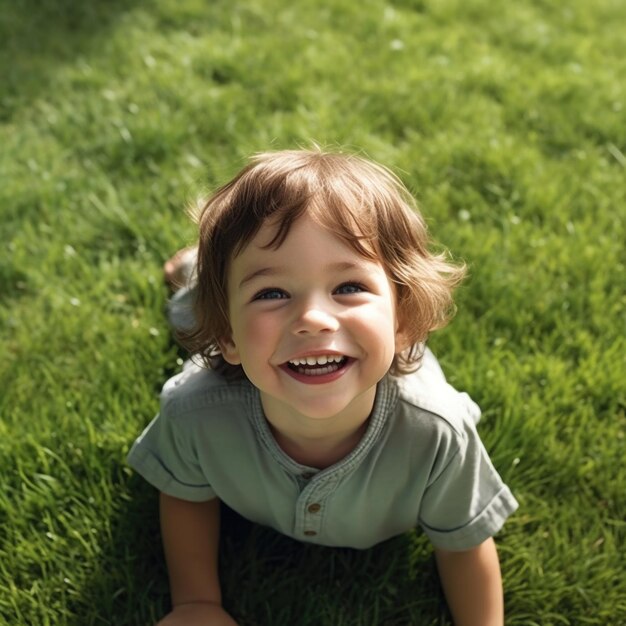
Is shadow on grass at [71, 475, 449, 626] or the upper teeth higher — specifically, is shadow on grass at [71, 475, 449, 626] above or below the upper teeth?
below

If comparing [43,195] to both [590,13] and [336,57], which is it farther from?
[590,13]

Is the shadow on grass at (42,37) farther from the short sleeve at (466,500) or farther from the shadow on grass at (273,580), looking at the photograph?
the short sleeve at (466,500)

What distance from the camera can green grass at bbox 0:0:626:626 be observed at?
2090 millimetres

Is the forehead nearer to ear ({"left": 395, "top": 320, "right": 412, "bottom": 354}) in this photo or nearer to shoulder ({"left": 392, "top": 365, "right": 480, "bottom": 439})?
ear ({"left": 395, "top": 320, "right": 412, "bottom": 354})

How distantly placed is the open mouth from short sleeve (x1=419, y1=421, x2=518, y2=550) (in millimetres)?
380

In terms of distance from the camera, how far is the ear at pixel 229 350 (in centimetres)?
185

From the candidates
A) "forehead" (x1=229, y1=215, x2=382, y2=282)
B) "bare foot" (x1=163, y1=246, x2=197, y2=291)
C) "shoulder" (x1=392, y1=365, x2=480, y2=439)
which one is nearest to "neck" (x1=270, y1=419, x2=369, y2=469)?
"shoulder" (x1=392, y1=365, x2=480, y2=439)

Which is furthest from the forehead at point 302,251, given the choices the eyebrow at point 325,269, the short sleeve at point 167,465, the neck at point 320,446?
the short sleeve at point 167,465

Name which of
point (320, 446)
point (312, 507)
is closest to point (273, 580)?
point (312, 507)

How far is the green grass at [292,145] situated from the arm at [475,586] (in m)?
0.10

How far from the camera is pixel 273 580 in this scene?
6.83 feet

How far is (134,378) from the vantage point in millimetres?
2445

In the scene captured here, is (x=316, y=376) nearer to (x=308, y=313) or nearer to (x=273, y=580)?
(x=308, y=313)

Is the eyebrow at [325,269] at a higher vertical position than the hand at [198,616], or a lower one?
higher
